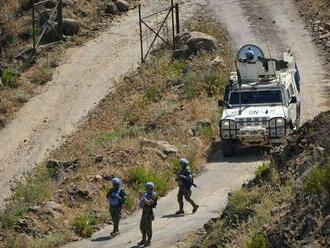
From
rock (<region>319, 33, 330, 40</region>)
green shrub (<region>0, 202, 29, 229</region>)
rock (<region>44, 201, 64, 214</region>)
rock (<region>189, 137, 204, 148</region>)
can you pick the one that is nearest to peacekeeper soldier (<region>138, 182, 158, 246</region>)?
rock (<region>44, 201, 64, 214</region>)

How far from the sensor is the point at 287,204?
1305cm

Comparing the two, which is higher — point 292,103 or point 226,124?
point 292,103

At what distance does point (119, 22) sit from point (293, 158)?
98.9 ft

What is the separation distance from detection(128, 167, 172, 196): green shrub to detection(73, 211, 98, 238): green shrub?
84.4 inches

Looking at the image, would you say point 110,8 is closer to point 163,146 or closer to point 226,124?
point 163,146

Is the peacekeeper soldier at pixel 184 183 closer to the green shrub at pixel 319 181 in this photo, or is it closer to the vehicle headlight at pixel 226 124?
the vehicle headlight at pixel 226 124

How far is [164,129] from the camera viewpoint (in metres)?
26.3

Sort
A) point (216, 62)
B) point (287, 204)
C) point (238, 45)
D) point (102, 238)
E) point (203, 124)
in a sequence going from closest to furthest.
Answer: point (287, 204) < point (102, 238) < point (203, 124) < point (216, 62) < point (238, 45)

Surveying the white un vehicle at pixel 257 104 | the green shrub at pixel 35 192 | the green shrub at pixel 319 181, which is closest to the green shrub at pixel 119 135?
the green shrub at pixel 35 192

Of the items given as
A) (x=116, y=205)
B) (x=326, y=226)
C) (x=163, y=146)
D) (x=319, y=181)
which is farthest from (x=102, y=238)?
(x=326, y=226)

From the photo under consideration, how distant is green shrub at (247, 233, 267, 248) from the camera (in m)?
11.9

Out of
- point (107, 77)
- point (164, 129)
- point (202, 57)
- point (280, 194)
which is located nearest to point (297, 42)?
point (202, 57)

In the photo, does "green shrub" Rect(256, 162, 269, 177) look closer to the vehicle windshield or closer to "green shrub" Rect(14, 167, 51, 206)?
"green shrub" Rect(14, 167, 51, 206)

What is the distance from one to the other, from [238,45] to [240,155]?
14985 mm
